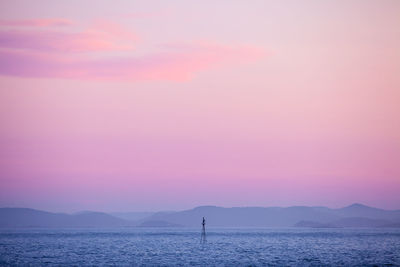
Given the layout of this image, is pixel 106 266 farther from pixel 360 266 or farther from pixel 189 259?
pixel 360 266

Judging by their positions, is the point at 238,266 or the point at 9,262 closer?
the point at 238,266

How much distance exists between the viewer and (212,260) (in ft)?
225

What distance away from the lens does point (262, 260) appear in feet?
224

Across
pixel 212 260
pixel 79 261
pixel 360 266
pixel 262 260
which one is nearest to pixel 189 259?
pixel 212 260

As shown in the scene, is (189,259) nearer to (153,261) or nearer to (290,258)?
(153,261)

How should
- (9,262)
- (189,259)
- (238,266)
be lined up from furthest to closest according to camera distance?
(189,259), (9,262), (238,266)

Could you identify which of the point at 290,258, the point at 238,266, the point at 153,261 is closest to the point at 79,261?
the point at 153,261

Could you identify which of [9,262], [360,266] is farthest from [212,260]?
[9,262]

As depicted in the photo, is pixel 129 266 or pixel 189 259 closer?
pixel 129 266

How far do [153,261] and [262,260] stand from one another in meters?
13.8

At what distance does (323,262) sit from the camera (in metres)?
66.7

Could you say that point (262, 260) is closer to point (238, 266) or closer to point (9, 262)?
point (238, 266)

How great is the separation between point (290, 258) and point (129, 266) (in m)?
22.7

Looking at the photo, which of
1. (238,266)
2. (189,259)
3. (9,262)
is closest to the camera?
(238,266)
